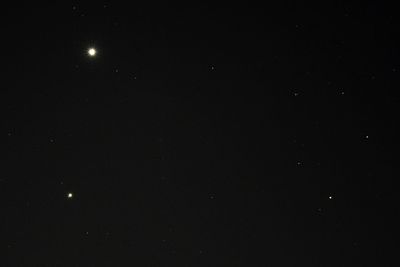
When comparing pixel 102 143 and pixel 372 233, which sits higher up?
pixel 102 143

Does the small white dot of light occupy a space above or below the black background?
above

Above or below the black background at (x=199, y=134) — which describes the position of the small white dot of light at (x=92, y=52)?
above

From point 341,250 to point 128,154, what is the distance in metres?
0.94

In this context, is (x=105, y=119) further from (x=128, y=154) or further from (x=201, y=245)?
(x=201, y=245)

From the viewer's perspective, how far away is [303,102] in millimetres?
1871

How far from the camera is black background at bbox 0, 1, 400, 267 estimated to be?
1.85 metres

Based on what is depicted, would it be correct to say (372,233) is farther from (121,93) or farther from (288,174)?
(121,93)

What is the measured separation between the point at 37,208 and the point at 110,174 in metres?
0.32

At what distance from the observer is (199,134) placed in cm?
189

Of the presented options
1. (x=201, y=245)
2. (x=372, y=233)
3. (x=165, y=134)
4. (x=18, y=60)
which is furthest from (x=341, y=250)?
(x=18, y=60)

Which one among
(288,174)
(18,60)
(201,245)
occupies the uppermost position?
(18,60)

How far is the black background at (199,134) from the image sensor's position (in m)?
1.85

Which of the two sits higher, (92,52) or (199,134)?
(92,52)

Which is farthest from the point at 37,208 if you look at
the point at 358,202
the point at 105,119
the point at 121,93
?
the point at 358,202
